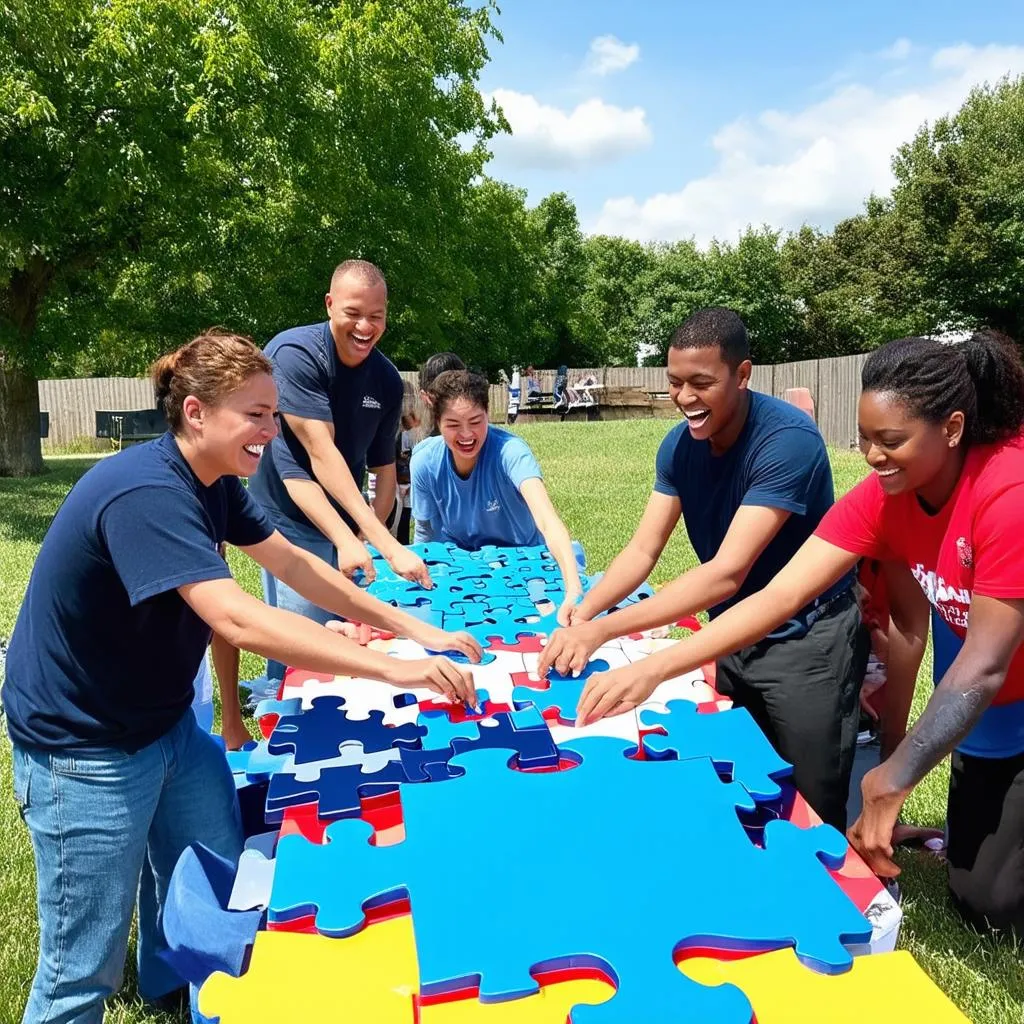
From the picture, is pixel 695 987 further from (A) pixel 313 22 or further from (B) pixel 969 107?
(B) pixel 969 107

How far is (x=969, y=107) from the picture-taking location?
3334 centimetres

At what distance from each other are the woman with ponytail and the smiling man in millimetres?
372

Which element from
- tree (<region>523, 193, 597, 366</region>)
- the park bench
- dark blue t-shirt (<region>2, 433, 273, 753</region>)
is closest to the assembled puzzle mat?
dark blue t-shirt (<region>2, 433, 273, 753</region>)

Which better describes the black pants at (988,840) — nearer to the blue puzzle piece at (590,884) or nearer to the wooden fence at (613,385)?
the blue puzzle piece at (590,884)

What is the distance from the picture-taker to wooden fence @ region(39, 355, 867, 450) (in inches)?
874

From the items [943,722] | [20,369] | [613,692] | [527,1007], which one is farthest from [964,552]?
[20,369]

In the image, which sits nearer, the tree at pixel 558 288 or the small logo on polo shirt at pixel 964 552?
the small logo on polo shirt at pixel 964 552

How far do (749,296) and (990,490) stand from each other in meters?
44.9

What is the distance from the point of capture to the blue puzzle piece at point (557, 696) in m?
2.85

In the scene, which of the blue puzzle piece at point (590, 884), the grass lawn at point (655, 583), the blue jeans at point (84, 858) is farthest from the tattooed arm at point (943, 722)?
the blue jeans at point (84, 858)

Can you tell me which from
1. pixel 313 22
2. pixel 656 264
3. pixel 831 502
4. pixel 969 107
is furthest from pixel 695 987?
pixel 656 264

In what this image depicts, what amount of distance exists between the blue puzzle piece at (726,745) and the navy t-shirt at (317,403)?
2.54 metres

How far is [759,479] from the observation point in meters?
3.38

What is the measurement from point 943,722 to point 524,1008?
1.47m
